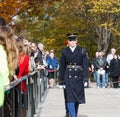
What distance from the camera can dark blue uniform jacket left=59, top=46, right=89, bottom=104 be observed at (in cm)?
1186

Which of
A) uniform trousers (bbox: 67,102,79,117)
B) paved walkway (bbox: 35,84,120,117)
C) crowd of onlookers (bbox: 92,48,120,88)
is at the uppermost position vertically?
crowd of onlookers (bbox: 92,48,120,88)

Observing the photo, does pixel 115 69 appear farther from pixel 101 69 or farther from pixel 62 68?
pixel 62 68

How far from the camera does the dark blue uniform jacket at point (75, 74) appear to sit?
11859 mm

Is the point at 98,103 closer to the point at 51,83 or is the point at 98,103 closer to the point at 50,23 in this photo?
the point at 51,83

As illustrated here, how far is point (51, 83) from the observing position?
25.1 m

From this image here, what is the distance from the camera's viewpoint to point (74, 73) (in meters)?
11.9

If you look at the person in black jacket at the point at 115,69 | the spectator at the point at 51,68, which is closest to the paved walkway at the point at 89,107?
A: the spectator at the point at 51,68

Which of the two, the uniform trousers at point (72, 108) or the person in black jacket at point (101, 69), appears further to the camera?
the person in black jacket at point (101, 69)

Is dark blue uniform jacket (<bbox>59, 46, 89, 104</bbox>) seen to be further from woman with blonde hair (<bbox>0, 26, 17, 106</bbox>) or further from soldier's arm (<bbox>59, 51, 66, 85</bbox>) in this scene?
woman with blonde hair (<bbox>0, 26, 17, 106</bbox>)

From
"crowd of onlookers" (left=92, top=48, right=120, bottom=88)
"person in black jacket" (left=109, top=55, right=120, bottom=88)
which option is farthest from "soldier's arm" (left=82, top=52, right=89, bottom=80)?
"person in black jacket" (left=109, top=55, right=120, bottom=88)

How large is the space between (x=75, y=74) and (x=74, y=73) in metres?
0.03

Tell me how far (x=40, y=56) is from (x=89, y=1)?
68.7 feet

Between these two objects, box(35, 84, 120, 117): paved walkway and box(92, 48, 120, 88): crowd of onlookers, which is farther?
box(92, 48, 120, 88): crowd of onlookers

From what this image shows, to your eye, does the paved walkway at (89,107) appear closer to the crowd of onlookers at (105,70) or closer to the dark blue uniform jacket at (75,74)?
the dark blue uniform jacket at (75,74)
